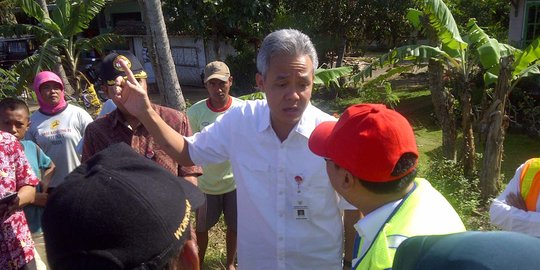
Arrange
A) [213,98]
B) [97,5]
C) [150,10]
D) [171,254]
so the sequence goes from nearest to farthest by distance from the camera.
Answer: [171,254] → [213,98] → [150,10] → [97,5]

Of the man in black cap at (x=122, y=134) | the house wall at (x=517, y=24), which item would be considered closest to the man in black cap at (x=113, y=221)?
the man in black cap at (x=122, y=134)

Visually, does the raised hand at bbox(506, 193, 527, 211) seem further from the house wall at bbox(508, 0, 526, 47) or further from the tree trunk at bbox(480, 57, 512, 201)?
the house wall at bbox(508, 0, 526, 47)

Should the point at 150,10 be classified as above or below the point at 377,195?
above

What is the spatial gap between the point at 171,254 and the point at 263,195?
1020mm

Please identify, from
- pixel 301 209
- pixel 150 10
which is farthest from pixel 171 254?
pixel 150 10

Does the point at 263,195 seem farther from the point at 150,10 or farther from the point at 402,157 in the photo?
the point at 150,10

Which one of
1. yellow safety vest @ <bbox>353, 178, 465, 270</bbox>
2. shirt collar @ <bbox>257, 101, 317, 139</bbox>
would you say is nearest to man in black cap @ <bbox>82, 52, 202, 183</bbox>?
shirt collar @ <bbox>257, 101, 317, 139</bbox>

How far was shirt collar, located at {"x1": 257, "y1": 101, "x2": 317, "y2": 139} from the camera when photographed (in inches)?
82.7

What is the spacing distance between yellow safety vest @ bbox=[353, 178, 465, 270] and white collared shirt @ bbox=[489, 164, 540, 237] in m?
1.13

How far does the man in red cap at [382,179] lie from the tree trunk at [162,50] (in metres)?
4.70

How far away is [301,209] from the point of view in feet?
6.84

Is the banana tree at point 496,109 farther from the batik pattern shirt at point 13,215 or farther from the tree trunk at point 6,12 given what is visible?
the tree trunk at point 6,12

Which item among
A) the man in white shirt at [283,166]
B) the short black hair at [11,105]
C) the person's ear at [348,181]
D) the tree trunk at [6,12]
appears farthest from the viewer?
the tree trunk at [6,12]

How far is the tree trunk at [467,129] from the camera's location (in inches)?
232
